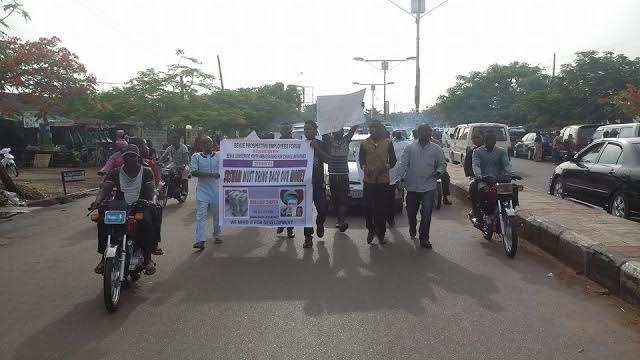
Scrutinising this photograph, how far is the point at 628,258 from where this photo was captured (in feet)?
19.5

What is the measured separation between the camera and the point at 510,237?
292 inches

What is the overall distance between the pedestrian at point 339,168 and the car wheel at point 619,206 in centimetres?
452

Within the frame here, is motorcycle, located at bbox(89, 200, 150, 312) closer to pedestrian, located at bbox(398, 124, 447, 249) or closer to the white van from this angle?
pedestrian, located at bbox(398, 124, 447, 249)

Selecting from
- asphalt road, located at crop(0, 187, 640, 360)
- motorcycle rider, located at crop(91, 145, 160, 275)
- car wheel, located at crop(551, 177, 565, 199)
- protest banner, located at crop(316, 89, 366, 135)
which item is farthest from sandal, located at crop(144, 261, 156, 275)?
car wheel, located at crop(551, 177, 565, 199)

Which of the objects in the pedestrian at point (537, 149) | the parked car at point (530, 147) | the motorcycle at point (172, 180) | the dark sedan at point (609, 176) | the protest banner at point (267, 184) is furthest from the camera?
the parked car at point (530, 147)

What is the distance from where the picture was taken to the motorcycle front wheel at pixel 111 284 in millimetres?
5091

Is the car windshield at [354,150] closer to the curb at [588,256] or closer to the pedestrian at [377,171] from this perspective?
the pedestrian at [377,171]

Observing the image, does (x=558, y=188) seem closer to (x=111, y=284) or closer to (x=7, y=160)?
(x=111, y=284)

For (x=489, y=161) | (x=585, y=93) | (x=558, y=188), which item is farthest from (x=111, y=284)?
(x=585, y=93)

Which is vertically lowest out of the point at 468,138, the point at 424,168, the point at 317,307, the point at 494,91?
the point at 317,307

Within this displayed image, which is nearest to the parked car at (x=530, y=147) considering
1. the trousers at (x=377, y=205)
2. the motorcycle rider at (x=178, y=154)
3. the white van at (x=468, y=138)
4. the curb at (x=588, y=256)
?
the white van at (x=468, y=138)

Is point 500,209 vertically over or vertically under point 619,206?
over

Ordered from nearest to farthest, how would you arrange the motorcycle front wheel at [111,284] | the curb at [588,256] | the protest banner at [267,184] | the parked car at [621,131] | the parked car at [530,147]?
the motorcycle front wheel at [111,284] < the curb at [588,256] < the protest banner at [267,184] < the parked car at [621,131] < the parked car at [530,147]

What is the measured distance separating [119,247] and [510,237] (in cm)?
474
